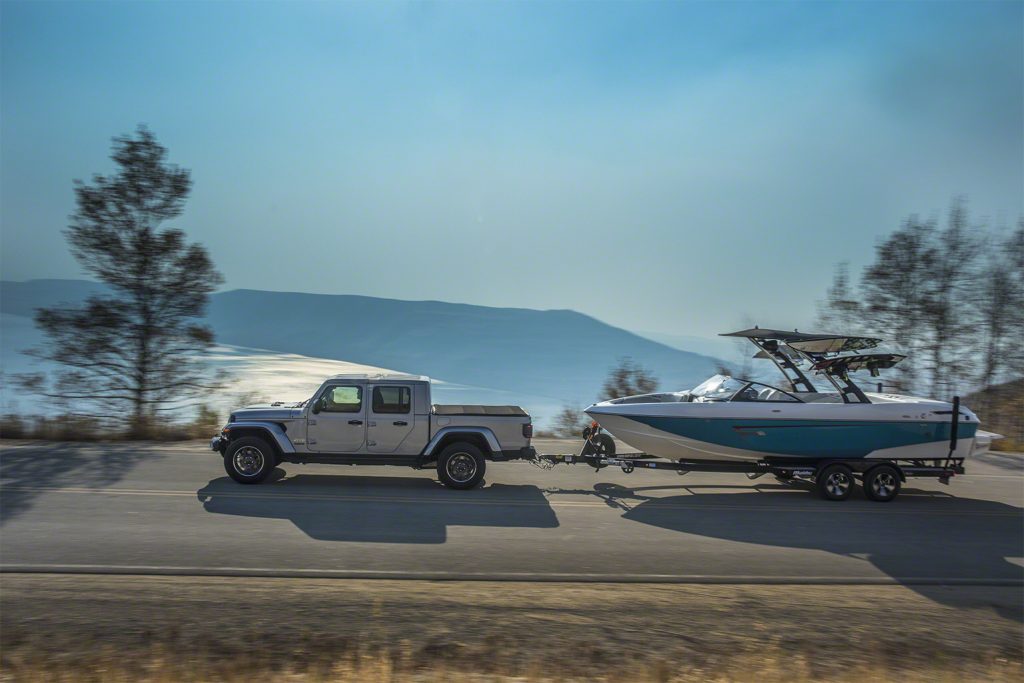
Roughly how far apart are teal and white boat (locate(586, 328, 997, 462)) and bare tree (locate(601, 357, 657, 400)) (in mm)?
10684

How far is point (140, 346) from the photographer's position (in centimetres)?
2008

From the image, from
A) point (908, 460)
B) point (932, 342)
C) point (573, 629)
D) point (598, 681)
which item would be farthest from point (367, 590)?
point (932, 342)

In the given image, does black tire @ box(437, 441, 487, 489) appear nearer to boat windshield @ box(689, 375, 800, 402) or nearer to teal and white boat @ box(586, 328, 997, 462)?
teal and white boat @ box(586, 328, 997, 462)

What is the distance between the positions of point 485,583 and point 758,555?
12.7 feet

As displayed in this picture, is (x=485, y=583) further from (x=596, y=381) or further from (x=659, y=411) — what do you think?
(x=596, y=381)

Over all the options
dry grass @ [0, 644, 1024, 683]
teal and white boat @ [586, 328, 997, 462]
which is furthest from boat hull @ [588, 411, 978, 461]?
dry grass @ [0, 644, 1024, 683]

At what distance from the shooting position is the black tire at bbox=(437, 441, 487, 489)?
40.4 feet

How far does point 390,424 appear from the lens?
12445mm

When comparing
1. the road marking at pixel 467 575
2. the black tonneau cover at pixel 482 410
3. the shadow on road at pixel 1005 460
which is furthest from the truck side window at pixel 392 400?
the shadow on road at pixel 1005 460

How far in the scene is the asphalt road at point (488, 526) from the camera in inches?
336

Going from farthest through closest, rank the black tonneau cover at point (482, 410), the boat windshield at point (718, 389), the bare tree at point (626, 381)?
the bare tree at point (626, 381) < the boat windshield at point (718, 389) < the black tonneau cover at point (482, 410)

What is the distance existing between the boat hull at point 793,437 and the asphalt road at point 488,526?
2.86 ft

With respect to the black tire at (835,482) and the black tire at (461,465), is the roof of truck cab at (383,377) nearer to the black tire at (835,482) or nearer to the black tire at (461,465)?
the black tire at (461,465)

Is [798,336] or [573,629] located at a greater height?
[798,336]
